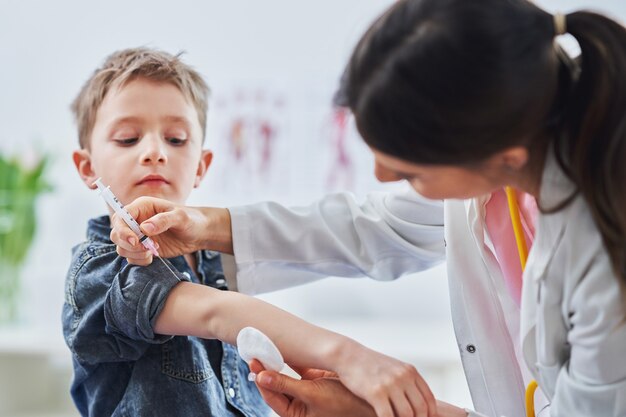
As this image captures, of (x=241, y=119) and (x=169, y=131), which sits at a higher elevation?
(x=169, y=131)

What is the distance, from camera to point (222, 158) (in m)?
3.02

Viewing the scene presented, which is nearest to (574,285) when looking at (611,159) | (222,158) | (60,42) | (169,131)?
(611,159)

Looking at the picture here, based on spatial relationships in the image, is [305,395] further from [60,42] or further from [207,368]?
[60,42]

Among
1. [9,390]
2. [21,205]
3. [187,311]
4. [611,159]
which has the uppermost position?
[611,159]

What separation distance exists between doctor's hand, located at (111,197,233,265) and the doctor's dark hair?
0.40 m

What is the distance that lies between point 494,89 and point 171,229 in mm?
622

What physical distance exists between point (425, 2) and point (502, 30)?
0.34ft

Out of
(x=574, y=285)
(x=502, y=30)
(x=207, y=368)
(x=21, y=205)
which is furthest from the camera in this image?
(x=21, y=205)

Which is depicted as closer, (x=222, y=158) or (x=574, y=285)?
(x=574, y=285)

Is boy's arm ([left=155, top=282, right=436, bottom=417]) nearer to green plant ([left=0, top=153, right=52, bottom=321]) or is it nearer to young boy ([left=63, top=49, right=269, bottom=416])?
young boy ([left=63, top=49, right=269, bottom=416])

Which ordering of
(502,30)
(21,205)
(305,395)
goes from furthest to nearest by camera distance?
(21,205)
(305,395)
(502,30)

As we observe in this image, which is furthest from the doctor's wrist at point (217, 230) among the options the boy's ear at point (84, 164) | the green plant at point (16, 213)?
the green plant at point (16, 213)

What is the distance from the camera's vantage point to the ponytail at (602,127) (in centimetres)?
97

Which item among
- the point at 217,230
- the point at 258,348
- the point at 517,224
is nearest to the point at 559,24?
the point at 517,224
